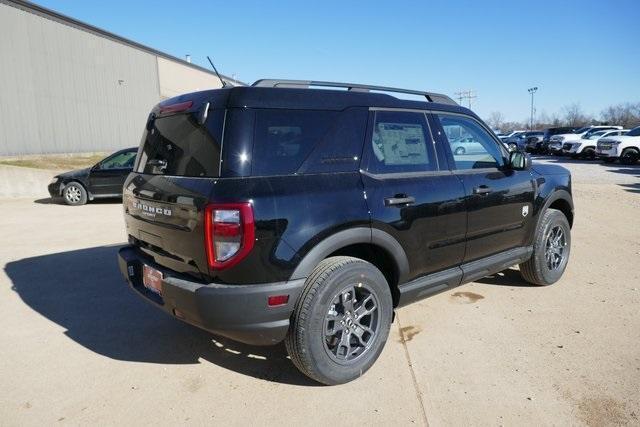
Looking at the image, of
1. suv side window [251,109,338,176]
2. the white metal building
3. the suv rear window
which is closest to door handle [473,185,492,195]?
suv side window [251,109,338,176]

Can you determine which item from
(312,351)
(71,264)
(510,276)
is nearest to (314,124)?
(312,351)

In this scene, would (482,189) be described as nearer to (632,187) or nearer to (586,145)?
(632,187)

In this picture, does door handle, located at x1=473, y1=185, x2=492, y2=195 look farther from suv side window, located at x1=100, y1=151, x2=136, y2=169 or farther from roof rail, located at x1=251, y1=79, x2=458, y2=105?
suv side window, located at x1=100, y1=151, x2=136, y2=169

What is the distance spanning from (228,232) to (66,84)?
76.0ft

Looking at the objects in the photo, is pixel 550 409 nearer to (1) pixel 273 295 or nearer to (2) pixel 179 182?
(1) pixel 273 295

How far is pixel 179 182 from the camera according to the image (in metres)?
2.86

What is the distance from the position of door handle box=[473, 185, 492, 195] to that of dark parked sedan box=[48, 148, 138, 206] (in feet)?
31.9

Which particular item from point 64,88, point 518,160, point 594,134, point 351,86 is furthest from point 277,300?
point 594,134

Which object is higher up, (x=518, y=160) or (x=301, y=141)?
(x=301, y=141)

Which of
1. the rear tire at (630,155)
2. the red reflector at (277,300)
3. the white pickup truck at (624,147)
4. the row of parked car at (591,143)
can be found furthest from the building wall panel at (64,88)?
the rear tire at (630,155)

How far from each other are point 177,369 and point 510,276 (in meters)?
3.82

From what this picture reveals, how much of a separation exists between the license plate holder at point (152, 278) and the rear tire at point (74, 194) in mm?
9460

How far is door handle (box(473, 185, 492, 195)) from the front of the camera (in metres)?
3.82

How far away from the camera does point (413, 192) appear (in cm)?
334
